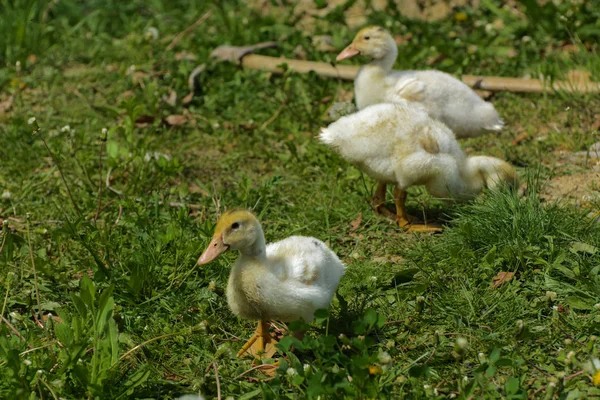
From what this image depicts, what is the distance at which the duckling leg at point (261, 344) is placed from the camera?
13.6 ft

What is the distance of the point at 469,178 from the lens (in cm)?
543

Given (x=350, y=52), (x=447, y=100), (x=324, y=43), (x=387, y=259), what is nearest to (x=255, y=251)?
(x=387, y=259)

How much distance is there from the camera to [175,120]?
715 centimetres

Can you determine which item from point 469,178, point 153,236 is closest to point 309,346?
point 153,236

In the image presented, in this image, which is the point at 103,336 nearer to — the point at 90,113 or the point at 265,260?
the point at 265,260

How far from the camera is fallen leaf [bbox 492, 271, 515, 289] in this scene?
463cm

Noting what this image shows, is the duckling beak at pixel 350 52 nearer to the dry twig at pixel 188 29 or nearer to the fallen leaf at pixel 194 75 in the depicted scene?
the fallen leaf at pixel 194 75

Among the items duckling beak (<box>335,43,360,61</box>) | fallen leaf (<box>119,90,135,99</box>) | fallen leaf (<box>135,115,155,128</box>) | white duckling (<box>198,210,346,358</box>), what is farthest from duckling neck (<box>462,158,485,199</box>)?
fallen leaf (<box>119,90,135,99</box>)

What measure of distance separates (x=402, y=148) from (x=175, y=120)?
254 cm

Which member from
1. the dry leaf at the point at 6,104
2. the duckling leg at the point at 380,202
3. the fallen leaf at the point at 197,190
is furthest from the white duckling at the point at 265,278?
the dry leaf at the point at 6,104

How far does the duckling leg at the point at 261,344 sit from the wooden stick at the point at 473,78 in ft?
11.9

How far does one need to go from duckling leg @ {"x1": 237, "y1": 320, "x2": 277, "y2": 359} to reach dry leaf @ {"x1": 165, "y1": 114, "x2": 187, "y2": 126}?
324cm

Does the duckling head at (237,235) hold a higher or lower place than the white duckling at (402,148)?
higher

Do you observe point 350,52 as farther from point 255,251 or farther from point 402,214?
point 255,251
